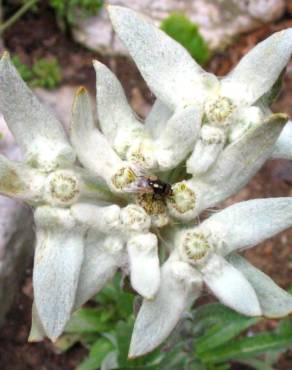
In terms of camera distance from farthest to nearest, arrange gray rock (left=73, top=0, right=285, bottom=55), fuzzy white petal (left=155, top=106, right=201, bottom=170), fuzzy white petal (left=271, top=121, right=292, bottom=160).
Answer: gray rock (left=73, top=0, right=285, bottom=55) → fuzzy white petal (left=271, top=121, right=292, bottom=160) → fuzzy white petal (left=155, top=106, right=201, bottom=170)

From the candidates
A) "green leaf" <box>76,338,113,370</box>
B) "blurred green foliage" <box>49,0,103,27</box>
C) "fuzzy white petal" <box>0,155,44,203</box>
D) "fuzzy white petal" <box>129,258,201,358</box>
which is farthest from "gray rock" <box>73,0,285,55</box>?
"fuzzy white petal" <box>129,258,201,358</box>

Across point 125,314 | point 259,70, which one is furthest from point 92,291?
point 125,314

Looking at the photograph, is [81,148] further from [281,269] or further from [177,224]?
[281,269]

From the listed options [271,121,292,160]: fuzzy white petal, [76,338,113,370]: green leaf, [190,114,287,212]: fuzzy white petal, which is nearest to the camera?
[190,114,287,212]: fuzzy white petal

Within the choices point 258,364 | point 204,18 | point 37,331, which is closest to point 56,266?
point 37,331

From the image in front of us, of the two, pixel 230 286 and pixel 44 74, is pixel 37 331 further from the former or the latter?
pixel 44 74

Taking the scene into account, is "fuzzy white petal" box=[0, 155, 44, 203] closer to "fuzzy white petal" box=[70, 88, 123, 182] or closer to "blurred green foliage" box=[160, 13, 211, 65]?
"fuzzy white petal" box=[70, 88, 123, 182]

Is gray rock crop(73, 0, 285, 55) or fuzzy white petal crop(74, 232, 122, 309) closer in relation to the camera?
fuzzy white petal crop(74, 232, 122, 309)
